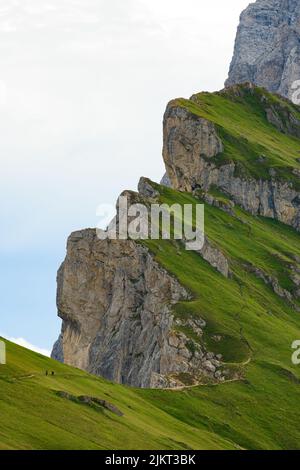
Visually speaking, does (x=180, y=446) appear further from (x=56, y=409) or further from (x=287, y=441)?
(x=287, y=441)

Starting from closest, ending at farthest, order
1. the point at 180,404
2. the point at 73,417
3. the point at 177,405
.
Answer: the point at 73,417
the point at 177,405
the point at 180,404

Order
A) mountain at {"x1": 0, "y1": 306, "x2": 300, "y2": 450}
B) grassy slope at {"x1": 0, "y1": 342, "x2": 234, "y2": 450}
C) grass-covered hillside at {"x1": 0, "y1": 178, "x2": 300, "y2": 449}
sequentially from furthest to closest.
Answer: grass-covered hillside at {"x1": 0, "y1": 178, "x2": 300, "y2": 449} → mountain at {"x1": 0, "y1": 306, "x2": 300, "y2": 450} → grassy slope at {"x1": 0, "y1": 342, "x2": 234, "y2": 450}

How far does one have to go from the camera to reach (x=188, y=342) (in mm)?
186500

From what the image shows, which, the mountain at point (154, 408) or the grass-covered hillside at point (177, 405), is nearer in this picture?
the mountain at point (154, 408)

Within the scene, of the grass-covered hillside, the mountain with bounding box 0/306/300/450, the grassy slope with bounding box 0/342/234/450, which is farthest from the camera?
the grass-covered hillside

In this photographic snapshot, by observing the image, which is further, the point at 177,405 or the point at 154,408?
the point at 177,405

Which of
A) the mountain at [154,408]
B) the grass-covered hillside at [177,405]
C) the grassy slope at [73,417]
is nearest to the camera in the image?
the grassy slope at [73,417]

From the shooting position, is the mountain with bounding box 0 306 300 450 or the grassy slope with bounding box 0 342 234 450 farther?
the mountain with bounding box 0 306 300 450

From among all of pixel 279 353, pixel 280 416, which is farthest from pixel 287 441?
pixel 279 353

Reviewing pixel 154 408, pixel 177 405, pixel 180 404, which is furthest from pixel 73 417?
pixel 180 404

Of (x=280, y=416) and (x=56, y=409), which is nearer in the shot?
(x=56, y=409)

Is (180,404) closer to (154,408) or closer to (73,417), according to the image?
(154,408)

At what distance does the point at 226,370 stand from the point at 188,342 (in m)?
8.26
